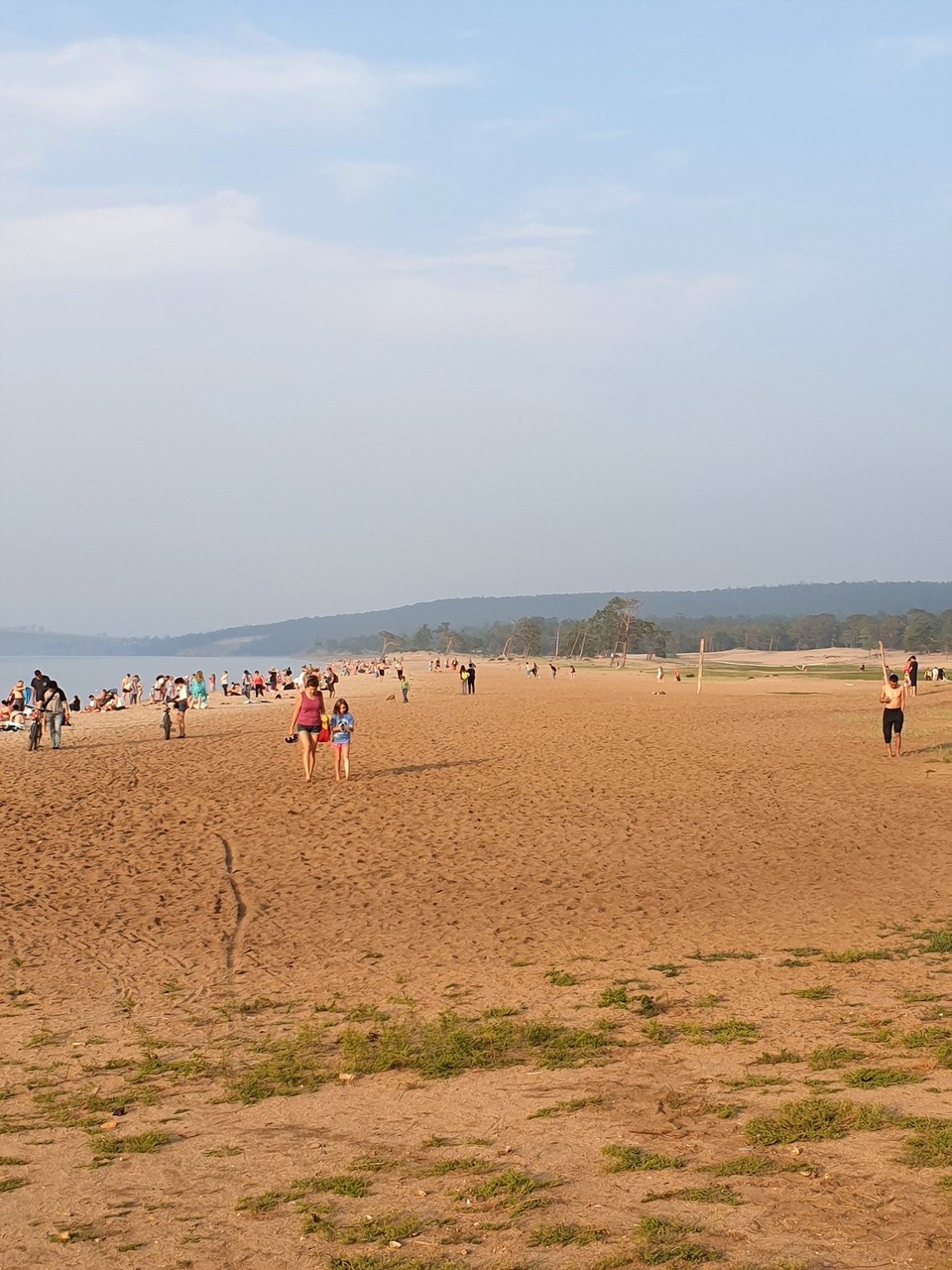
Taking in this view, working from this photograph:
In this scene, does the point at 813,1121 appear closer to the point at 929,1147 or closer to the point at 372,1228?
the point at 929,1147

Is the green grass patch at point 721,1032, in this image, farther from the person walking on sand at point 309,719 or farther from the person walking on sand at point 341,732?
the person walking on sand at point 341,732

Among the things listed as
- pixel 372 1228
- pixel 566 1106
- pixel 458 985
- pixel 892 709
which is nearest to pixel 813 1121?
pixel 566 1106

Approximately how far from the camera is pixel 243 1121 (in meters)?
5.73

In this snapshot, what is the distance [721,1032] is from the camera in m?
6.95

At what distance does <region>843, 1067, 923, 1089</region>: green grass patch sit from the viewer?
592 centimetres

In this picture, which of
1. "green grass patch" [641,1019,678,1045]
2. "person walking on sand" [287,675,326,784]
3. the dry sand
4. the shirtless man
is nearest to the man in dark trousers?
the dry sand

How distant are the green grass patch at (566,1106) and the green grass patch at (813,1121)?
2.59ft

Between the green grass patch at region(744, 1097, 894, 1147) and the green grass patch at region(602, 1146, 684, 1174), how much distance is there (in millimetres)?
449

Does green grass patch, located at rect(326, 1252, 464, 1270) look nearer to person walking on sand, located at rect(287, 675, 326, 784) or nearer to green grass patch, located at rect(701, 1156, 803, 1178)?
green grass patch, located at rect(701, 1156, 803, 1178)

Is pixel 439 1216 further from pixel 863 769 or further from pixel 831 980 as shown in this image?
pixel 863 769

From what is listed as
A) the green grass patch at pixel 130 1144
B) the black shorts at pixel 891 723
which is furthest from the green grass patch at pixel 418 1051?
the black shorts at pixel 891 723

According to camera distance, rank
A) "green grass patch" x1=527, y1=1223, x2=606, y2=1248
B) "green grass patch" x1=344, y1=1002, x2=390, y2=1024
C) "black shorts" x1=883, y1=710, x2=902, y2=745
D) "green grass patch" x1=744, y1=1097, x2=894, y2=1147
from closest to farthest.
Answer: "green grass patch" x1=527, y1=1223, x2=606, y2=1248
"green grass patch" x1=744, y1=1097, x2=894, y2=1147
"green grass patch" x1=344, y1=1002, x2=390, y2=1024
"black shorts" x1=883, y1=710, x2=902, y2=745

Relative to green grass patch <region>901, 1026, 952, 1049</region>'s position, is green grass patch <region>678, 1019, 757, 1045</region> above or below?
below

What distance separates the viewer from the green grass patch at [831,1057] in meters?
6.26
